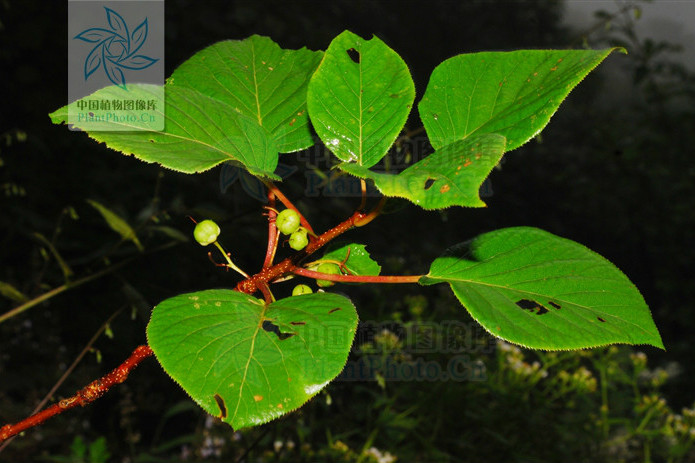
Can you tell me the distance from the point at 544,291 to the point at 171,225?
121 cm

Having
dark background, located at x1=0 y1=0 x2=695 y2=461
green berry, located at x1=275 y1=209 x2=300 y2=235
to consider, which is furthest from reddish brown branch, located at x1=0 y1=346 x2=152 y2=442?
dark background, located at x1=0 y1=0 x2=695 y2=461

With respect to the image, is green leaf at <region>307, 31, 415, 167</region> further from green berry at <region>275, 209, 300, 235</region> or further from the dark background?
the dark background

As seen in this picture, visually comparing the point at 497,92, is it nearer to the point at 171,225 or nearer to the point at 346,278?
the point at 346,278

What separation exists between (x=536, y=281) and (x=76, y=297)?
1664 millimetres

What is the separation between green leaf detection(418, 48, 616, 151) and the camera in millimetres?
366

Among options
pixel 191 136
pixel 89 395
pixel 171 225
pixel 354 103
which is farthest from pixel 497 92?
pixel 171 225

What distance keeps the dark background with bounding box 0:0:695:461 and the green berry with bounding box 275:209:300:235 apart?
31cm

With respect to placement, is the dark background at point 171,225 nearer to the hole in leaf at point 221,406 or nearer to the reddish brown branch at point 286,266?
the reddish brown branch at point 286,266

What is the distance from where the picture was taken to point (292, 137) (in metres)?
0.47

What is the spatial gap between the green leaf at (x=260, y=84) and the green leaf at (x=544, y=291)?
0.54ft

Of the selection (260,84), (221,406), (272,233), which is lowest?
(221,406)

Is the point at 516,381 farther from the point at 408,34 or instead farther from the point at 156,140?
the point at 408,34

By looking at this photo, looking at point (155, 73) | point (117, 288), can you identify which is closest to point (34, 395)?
point (117, 288)

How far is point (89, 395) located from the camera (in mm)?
324
